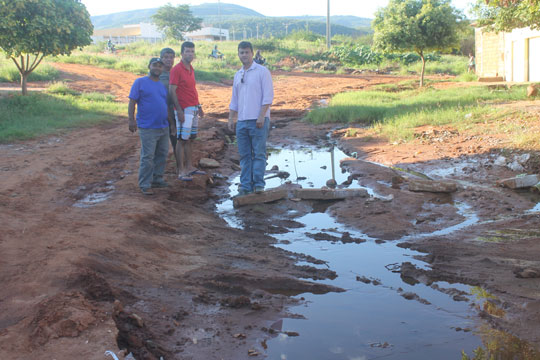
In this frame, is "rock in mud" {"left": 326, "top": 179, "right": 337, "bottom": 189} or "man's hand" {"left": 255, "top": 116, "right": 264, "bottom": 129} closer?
"man's hand" {"left": 255, "top": 116, "right": 264, "bottom": 129}

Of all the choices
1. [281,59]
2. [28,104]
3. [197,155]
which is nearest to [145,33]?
[281,59]

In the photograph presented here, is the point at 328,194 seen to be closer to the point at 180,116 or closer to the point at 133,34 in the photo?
the point at 180,116

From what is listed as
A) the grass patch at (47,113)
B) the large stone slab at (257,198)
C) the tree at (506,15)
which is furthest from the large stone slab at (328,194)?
the tree at (506,15)

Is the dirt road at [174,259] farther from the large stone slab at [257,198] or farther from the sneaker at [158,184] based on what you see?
the large stone slab at [257,198]

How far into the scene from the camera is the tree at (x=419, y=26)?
19.9 m

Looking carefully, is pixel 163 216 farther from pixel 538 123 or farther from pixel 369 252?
pixel 538 123

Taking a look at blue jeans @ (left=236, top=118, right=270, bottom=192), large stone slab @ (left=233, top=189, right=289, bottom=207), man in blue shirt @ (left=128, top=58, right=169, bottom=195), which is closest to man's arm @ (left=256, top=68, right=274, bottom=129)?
blue jeans @ (left=236, top=118, right=270, bottom=192)

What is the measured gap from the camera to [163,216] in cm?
561

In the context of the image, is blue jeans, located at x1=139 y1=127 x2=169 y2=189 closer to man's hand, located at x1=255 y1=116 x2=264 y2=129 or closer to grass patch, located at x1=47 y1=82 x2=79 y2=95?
man's hand, located at x1=255 y1=116 x2=264 y2=129

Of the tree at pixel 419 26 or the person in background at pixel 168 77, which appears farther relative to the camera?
the tree at pixel 419 26

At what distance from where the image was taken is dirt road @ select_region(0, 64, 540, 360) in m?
2.99

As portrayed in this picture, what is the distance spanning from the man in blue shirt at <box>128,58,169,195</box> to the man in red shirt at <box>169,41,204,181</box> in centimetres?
38

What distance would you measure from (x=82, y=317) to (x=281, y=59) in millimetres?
40550

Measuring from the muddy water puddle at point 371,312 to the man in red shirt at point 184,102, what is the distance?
8.18ft
